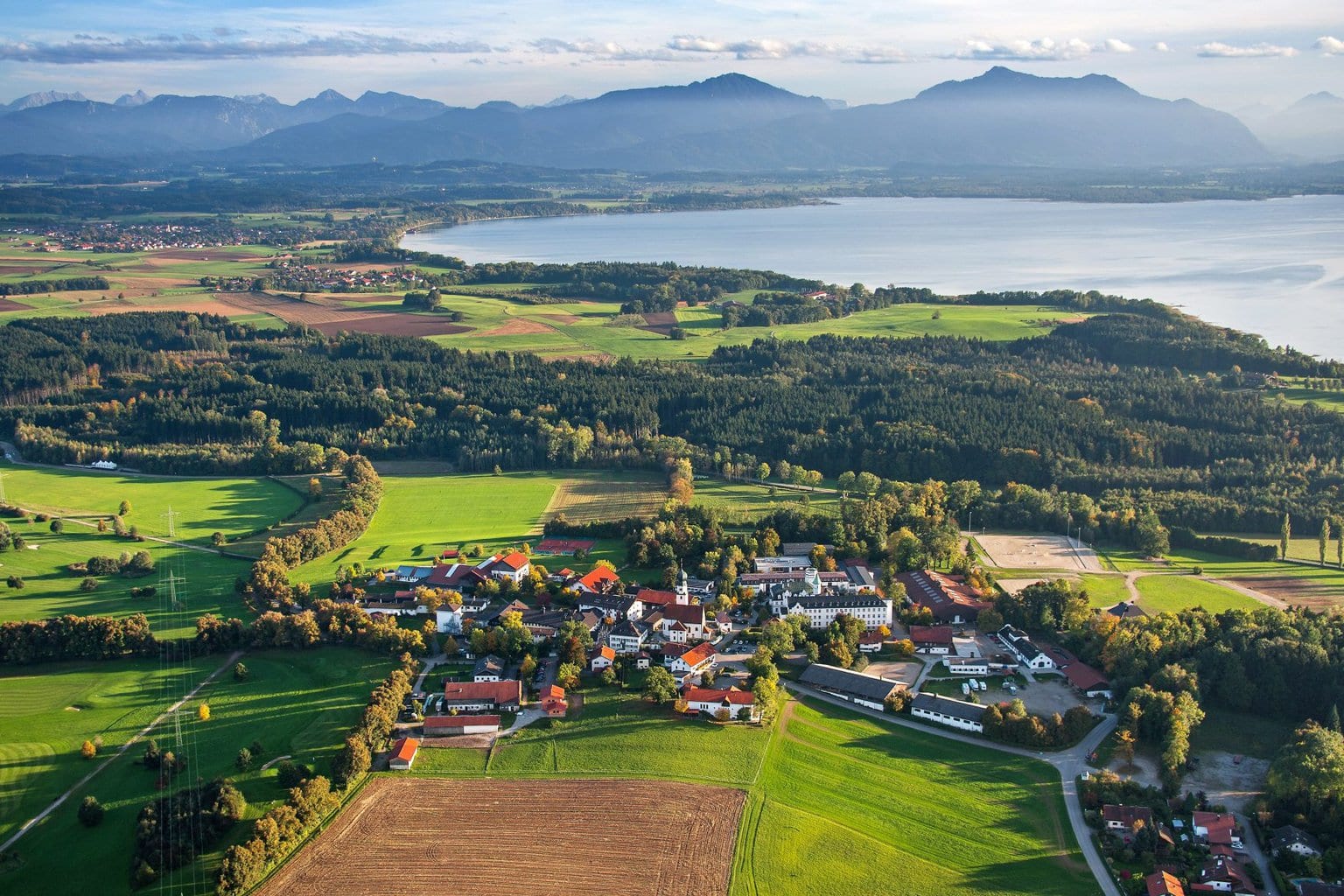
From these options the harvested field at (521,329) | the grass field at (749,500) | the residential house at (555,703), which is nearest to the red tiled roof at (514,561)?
the residential house at (555,703)

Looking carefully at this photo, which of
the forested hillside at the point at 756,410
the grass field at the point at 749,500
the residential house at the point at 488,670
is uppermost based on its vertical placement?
the forested hillside at the point at 756,410

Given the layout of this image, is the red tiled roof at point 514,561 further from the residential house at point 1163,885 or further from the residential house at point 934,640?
the residential house at point 1163,885

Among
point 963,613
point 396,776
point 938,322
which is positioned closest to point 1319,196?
point 938,322

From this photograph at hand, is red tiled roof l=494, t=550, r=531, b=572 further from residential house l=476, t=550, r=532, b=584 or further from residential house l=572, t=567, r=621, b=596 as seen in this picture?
residential house l=572, t=567, r=621, b=596

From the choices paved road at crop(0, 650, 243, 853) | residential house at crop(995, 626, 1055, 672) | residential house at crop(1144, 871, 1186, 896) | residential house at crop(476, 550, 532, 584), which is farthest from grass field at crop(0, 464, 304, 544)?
residential house at crop(1144, 871, 1186, 896)

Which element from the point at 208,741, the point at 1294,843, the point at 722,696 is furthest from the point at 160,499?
the point at 1294,843

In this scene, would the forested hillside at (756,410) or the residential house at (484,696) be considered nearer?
the residential house at (484,696)

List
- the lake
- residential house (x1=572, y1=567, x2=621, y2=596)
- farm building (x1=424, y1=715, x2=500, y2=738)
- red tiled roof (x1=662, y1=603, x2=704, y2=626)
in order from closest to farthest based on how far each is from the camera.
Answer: farm building (x1=424, y1=715, x2=500, y2=738) < red tiled roof (x1=662, y1=603, x2=704, y2=626) < residential house (x1=572, y1=567, x2=621, y2=596) < the lake
